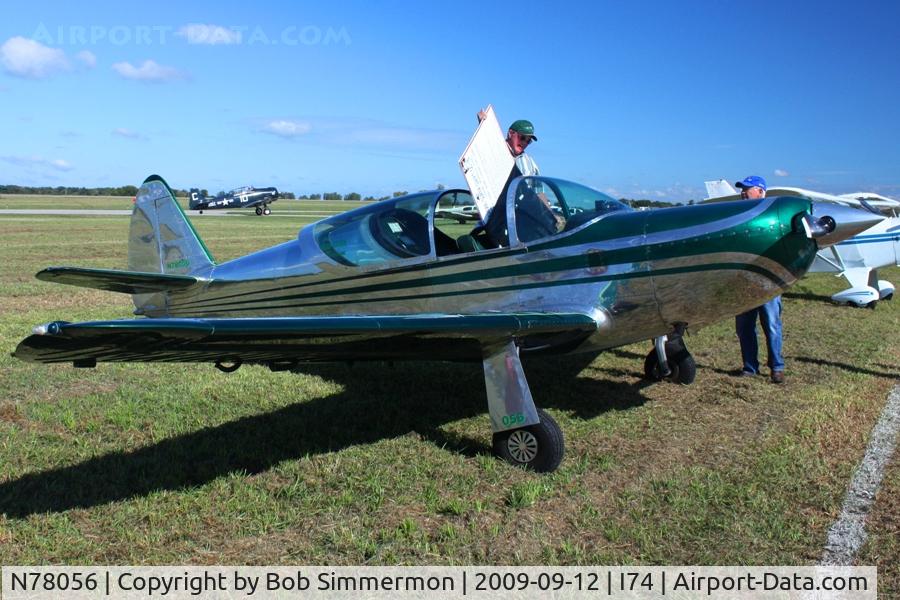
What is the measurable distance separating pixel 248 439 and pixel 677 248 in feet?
10.7

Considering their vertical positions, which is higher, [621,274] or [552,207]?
[552,207]

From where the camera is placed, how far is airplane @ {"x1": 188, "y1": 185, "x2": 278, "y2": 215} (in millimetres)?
56625

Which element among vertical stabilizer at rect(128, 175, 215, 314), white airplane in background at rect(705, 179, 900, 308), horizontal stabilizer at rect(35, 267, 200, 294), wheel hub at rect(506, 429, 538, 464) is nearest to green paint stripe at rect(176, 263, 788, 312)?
wheel hub at rect(506, 429, 538, 464)

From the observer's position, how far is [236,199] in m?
58.5

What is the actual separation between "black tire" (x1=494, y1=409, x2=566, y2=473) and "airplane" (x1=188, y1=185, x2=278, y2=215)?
55287 mm

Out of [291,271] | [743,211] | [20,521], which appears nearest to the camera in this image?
[20,521]

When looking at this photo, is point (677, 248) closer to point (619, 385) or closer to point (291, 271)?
point (619, 385)

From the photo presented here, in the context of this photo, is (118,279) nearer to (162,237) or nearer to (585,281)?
(162,237)

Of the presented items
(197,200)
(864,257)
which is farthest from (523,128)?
(197,200)

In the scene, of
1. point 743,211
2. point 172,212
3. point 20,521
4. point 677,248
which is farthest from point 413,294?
point 172,212

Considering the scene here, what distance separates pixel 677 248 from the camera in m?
4.16

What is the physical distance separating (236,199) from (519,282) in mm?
58278

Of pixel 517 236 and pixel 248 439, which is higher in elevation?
pixel 517 236

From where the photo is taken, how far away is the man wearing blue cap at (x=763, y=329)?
A: 610 centimetres
